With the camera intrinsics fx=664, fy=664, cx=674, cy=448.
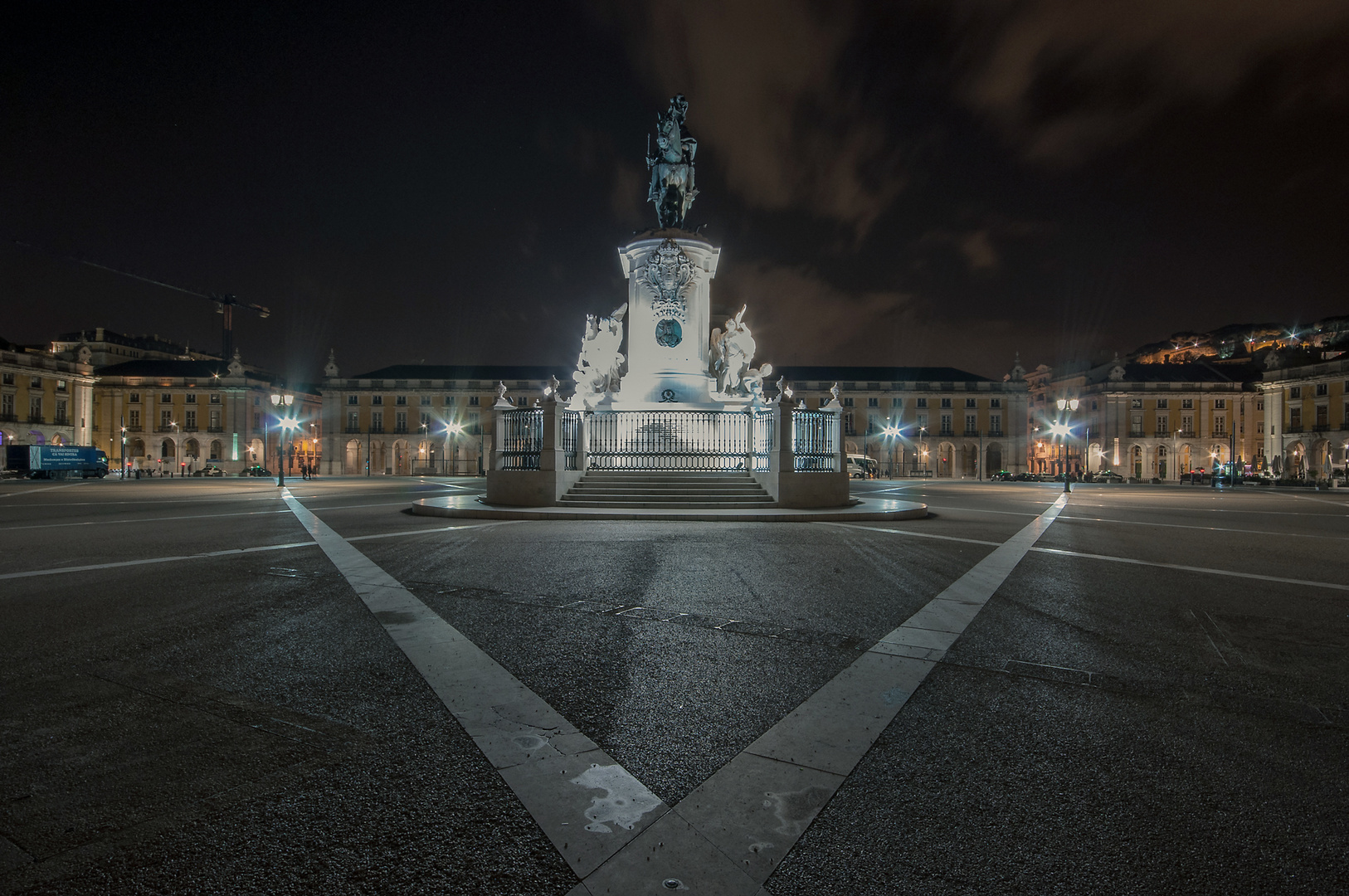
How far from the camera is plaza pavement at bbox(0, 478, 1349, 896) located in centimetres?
204

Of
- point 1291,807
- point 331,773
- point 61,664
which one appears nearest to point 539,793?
point 331,773

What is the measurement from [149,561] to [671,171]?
1680cm

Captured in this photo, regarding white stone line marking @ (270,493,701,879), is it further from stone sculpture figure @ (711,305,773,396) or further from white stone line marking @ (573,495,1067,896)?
stone sculpture figure @ (711,305,773,396)

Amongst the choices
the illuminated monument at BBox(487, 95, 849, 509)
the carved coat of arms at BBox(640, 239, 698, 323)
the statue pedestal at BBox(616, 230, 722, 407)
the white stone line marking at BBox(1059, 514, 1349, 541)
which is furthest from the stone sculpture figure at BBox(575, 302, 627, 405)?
the white stone line marking at BBox(1059, 514, 1349, 541)

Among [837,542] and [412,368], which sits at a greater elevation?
[412,368]

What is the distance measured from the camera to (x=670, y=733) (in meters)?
3.00

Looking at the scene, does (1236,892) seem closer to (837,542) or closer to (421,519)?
(837,542)

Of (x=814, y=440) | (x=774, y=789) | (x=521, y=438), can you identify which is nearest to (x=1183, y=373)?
(x=814, y=440)

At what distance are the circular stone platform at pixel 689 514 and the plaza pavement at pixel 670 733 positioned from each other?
6.00m

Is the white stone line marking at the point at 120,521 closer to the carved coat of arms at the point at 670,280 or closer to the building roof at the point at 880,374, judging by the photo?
the carved coat of arms at the point at 670,280

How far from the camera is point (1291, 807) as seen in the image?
7.68ft

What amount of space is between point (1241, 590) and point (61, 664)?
9436mm

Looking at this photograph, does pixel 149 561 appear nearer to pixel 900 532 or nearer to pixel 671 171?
pixel 900 532

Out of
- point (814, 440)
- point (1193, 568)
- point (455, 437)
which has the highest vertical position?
point (455, 437)
